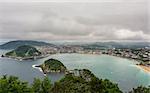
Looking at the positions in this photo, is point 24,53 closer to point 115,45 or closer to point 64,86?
point 64,86

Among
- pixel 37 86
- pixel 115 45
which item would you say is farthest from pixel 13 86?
pixel 115 45

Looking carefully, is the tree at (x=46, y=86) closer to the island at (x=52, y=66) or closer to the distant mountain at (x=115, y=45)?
the island at (x=52, y=66)

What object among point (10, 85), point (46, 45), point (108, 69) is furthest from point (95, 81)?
point (10, 85)

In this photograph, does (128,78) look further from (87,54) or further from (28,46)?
(28,46)

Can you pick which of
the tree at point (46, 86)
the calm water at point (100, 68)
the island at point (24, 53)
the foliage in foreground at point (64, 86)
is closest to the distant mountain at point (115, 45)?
the calm water at point (100, 68)

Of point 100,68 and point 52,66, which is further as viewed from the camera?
point 52,66
